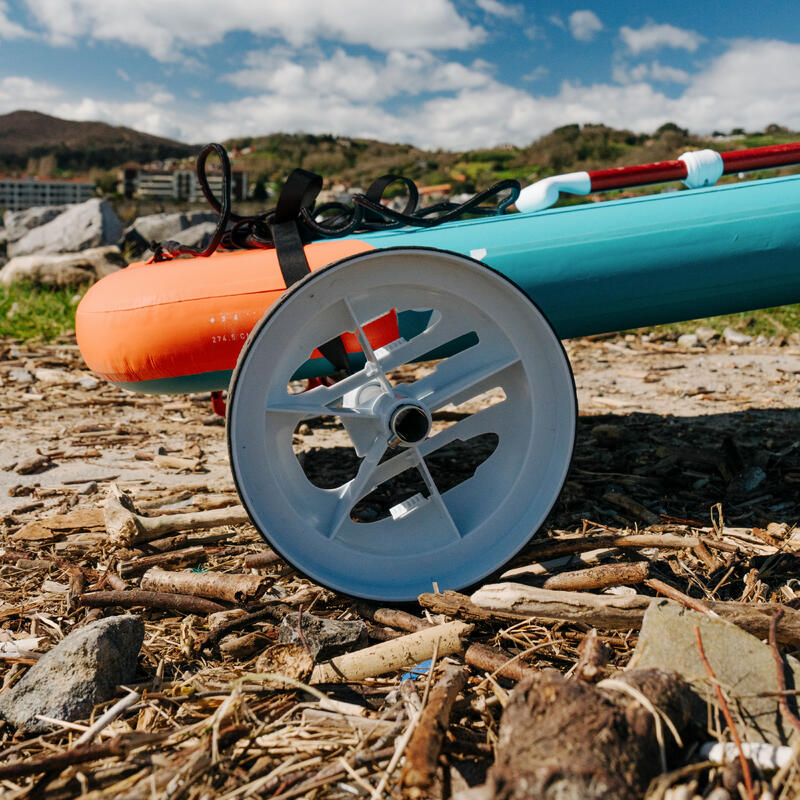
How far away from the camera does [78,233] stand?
9.20 m

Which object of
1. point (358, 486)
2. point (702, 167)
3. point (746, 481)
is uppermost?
point (702, 167)

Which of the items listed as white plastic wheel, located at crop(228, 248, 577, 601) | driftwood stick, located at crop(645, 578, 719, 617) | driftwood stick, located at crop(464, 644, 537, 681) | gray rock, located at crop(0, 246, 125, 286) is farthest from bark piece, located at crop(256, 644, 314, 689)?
gray rock, located at crop(0, 246, 125, 286)

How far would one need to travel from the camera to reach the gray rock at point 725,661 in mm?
1355

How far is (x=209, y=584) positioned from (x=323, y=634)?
0.40m

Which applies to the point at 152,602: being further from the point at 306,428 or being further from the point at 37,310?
the point at 37,310

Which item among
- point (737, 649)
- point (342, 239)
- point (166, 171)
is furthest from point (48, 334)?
point (166, 171)

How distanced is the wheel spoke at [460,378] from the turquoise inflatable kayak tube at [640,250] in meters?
0.50

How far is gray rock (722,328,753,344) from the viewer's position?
539 centimetres

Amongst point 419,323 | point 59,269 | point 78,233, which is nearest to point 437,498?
point 419,323

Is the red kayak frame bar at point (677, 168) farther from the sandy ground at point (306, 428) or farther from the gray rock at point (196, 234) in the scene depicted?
the gray rock at point (196, 234)

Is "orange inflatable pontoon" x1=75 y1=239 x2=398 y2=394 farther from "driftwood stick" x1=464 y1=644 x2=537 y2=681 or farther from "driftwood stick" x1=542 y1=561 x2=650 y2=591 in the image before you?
"driftwood stick" x1=464 y1=644 x2=537 y2=681

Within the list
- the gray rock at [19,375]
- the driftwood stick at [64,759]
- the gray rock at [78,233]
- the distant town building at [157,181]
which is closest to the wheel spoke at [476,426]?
the driftwood stick at [64,759]

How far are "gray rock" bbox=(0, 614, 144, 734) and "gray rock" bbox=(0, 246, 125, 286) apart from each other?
658 centimetres

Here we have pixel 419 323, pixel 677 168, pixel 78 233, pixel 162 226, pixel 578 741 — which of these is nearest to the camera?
pixel 578 741
